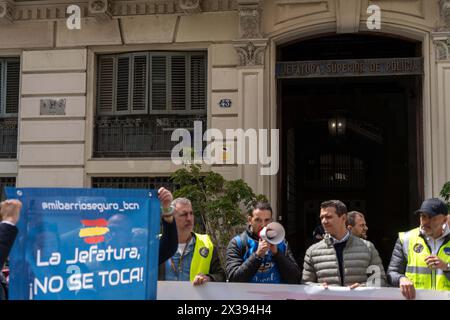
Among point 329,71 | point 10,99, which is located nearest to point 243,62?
point 329,71

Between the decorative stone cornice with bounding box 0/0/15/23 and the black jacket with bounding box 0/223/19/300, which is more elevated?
the decorative stone cornice with bounding box 0/0/15/23

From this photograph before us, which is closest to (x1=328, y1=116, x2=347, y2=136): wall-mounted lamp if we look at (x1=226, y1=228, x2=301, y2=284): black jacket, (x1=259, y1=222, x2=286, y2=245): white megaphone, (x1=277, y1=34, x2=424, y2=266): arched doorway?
(x1=277, y1=34, x2=424, y2=266): arched doorway

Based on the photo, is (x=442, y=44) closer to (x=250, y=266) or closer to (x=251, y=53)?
(x=251, y=53)

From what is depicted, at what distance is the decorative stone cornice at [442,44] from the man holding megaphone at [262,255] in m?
7.23

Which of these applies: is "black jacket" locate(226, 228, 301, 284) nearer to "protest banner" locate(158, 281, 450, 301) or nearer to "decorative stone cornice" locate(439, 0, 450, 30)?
"protest banner" locate(158, 281, 450, 301)

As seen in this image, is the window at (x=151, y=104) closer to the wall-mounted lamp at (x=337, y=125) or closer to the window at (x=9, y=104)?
the window at (x=9, y=104)

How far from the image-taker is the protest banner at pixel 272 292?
14.7 ft

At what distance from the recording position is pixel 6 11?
1197 centimetres

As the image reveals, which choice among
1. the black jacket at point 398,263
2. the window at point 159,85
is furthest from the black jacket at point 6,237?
the window at point 159,85

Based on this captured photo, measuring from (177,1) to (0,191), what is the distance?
559cm

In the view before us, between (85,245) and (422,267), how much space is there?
3.08 metres

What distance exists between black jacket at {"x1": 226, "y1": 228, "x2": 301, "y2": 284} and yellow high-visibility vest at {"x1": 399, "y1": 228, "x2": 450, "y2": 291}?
107 centimetres

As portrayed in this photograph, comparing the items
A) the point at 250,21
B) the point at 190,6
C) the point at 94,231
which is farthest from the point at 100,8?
the point at 94,231

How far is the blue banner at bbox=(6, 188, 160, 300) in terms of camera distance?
3484mm
